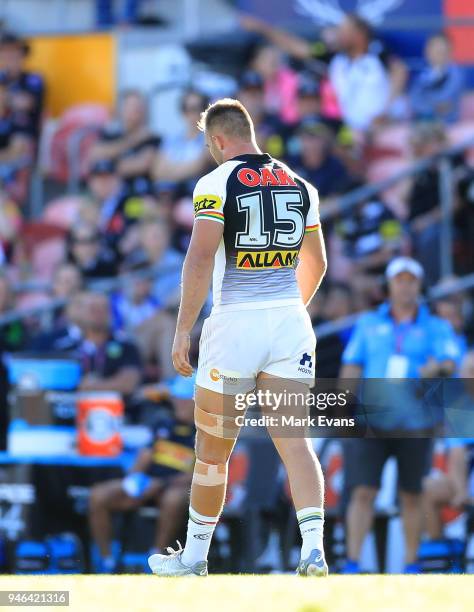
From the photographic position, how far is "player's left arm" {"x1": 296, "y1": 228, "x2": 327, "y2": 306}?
6.21 meters

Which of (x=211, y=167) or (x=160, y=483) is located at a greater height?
(x=211, y=167)

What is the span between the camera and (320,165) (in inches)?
468

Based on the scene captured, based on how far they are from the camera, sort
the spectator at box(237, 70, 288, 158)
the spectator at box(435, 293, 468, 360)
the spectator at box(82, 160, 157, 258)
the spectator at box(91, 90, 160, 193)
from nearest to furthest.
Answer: the spectator at box(435, 293, 468, 360) → the spectator at box(237, 70, 288, 158) → the spectator at box(82, 160, 157, 258) → the spectator at box(91, 90, 160, 193)

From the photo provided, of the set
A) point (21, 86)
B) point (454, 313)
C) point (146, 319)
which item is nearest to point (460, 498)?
point (454, 313)

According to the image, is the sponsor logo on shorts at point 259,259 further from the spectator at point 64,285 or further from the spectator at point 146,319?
the spectator at point 64,285

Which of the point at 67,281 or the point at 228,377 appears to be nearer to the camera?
the point at 228,377

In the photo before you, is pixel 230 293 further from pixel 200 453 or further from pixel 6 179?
pixel 6 179

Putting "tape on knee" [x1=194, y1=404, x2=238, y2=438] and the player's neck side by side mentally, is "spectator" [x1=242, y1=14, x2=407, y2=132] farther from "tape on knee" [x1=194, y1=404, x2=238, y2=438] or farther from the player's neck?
"tape on knee" [x1=194, y1=404, x2=238, y2=438]

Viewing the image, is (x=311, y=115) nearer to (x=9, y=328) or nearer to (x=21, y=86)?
(x=9, y=328)

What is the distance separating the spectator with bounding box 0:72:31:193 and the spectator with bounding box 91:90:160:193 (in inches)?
41.2

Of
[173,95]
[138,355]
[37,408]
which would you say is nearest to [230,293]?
[37,408]

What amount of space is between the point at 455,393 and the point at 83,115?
7.92 metres

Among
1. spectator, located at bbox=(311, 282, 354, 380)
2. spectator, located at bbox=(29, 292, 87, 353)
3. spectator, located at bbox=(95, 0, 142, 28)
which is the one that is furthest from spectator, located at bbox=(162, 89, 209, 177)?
spectator, located at bbox=(95, 0, 142, 28)
